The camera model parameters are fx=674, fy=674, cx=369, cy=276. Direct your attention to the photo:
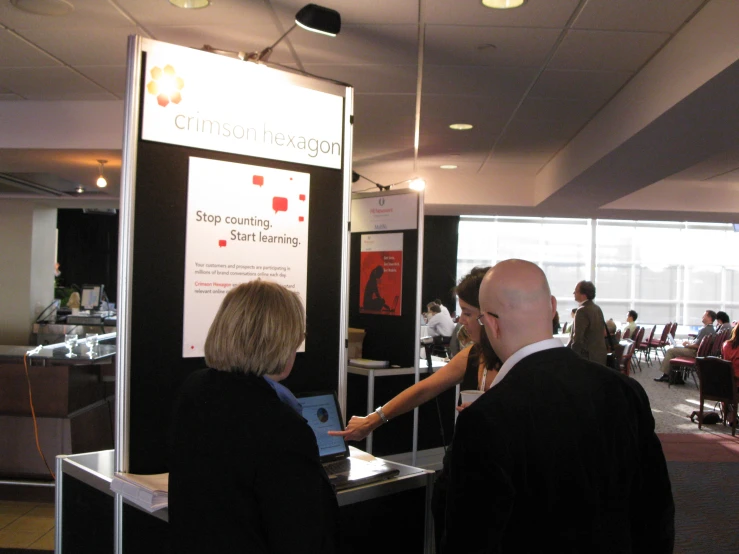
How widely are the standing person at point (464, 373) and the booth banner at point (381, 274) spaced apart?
106 inches

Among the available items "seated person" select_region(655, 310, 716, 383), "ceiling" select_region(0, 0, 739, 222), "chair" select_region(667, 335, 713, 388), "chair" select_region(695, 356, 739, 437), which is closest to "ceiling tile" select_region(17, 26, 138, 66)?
"ceiling" select_region(0, 0, 739, 222)

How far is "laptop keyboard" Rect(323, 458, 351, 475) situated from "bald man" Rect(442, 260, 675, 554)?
799 mm

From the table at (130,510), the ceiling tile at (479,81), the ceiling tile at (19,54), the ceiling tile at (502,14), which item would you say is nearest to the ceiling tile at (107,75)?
the ceiling tile at (19,54)

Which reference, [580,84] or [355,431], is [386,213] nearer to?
[580,84]

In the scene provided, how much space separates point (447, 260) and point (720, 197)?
7.20 metres

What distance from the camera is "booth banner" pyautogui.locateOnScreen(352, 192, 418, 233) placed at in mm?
5246

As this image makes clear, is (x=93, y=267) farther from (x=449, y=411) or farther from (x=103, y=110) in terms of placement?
(x=449, y=411)

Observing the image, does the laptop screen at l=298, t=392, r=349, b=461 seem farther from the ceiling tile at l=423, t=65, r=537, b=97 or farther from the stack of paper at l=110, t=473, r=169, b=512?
the ceiling tile at l=423, t=65, r=537, b=97

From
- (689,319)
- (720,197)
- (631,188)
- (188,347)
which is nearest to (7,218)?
(631,188)

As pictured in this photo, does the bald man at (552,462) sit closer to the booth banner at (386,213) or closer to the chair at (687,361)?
the booth banner at (386,213)

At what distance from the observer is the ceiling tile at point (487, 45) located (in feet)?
12.6

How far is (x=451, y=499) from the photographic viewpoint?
133 centimetres

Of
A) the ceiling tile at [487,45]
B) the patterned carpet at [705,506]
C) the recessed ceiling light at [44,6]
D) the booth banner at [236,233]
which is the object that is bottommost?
the patterned carpet at [705,506]

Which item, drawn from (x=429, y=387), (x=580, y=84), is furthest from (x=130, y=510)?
(x=580, y=84)
